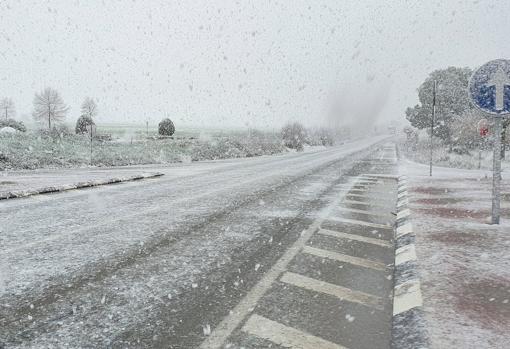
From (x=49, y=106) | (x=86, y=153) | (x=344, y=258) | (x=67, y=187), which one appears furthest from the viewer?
(x=49, y=106)

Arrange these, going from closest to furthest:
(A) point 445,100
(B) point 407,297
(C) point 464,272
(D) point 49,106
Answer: (B) point 407,297
(C) point 464,272
(A) point 445,100
(D) point 49,106

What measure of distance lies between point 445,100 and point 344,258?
41313 mm

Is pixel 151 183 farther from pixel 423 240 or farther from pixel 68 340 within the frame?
pixel 68 340

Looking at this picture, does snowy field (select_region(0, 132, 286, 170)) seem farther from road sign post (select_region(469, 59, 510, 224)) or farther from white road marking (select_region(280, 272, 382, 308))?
road sign post (select_region(469, 59, 510, 224))

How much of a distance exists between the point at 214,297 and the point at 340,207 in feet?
17.5

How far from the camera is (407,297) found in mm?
3598

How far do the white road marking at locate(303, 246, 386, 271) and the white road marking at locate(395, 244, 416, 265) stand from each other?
223 millimetres

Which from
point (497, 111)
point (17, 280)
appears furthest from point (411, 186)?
point (17, 280)

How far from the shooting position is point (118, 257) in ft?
15.8

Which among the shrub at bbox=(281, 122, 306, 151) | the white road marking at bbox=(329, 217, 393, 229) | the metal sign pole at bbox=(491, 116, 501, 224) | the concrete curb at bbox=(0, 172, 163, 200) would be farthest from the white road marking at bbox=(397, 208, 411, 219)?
the shrub at bbox=(281, 122, 306, 151)

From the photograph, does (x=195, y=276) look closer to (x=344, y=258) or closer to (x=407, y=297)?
(x=344, y=258)

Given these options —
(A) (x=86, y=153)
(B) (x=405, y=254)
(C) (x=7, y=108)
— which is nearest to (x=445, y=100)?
(A) (x=86, y=153)

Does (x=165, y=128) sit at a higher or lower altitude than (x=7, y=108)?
lower

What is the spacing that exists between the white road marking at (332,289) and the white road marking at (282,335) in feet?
2.71
